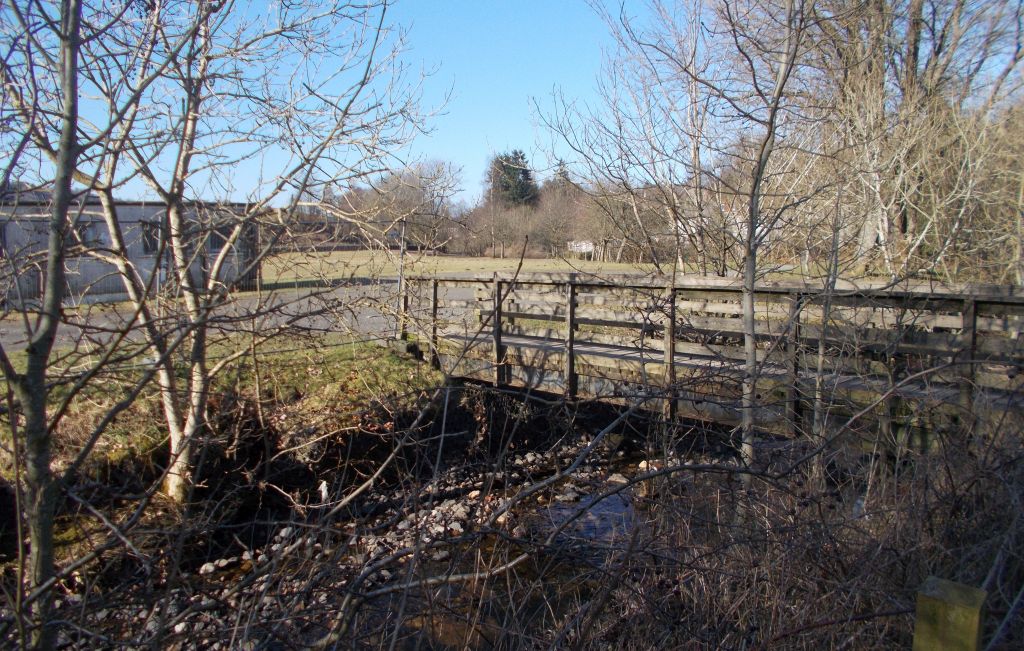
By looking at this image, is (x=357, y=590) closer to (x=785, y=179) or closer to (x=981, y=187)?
(x=785, y=179)

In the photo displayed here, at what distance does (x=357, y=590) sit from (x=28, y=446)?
122 cm

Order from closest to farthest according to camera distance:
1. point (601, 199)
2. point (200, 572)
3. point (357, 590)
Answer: point (357, 590), point (200, 572), point (601, 199)

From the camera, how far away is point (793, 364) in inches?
251

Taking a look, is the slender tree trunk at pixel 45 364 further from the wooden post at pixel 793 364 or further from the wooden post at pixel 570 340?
the wooden post at pixel 570 340

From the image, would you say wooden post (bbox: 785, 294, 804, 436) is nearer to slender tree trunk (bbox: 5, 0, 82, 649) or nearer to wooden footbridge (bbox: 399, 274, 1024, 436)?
wooden footbridge (bbox: 399, 274, 1024, 436)

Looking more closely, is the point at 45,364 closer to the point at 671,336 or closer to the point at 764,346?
the point at 671,336

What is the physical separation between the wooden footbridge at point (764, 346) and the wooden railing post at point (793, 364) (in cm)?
4

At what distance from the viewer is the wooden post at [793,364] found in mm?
5576

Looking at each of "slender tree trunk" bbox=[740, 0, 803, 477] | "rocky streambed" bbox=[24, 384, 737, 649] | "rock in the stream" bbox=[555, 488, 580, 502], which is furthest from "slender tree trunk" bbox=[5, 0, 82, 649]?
"rock in the stream" bbox=[555, 488, 580, 502]

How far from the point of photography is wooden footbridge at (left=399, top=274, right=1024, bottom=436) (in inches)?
214

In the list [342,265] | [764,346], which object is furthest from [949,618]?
[342,265]

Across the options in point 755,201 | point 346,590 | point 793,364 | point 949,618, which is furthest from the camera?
point 793,364

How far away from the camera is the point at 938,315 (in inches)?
270

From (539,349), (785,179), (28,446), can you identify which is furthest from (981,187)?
(28,446)
